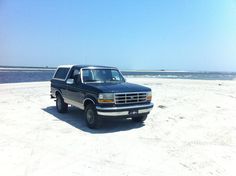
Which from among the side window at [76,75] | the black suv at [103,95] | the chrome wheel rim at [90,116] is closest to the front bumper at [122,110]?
the black suv at [103,95]

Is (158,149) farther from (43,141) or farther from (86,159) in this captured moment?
(43,141)

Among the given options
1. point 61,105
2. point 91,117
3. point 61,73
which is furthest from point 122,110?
point 61,73

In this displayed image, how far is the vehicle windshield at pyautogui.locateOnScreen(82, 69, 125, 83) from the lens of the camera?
802 cm

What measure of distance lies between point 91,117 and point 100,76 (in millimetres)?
1811

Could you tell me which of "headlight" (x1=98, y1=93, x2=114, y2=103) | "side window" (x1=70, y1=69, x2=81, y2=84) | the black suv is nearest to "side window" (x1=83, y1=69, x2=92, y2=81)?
the black suv

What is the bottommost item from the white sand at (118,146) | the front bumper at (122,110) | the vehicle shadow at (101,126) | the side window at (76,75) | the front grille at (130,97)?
the vehicle shadow at (101,126)

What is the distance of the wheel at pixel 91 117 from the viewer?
6875 mm

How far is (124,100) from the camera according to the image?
694cm

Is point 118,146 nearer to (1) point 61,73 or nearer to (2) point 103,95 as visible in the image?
(2) point 103,95

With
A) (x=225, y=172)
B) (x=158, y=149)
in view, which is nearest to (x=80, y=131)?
(x=158, y=149)

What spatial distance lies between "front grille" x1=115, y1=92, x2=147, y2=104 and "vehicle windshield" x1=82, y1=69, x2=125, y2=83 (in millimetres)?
1457

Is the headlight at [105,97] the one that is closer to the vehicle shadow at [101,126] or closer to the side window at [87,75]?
the vehicle shadow at [101,126]

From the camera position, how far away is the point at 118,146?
5.50 metres

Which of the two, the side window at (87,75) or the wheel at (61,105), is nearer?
the side window at (87,75)
